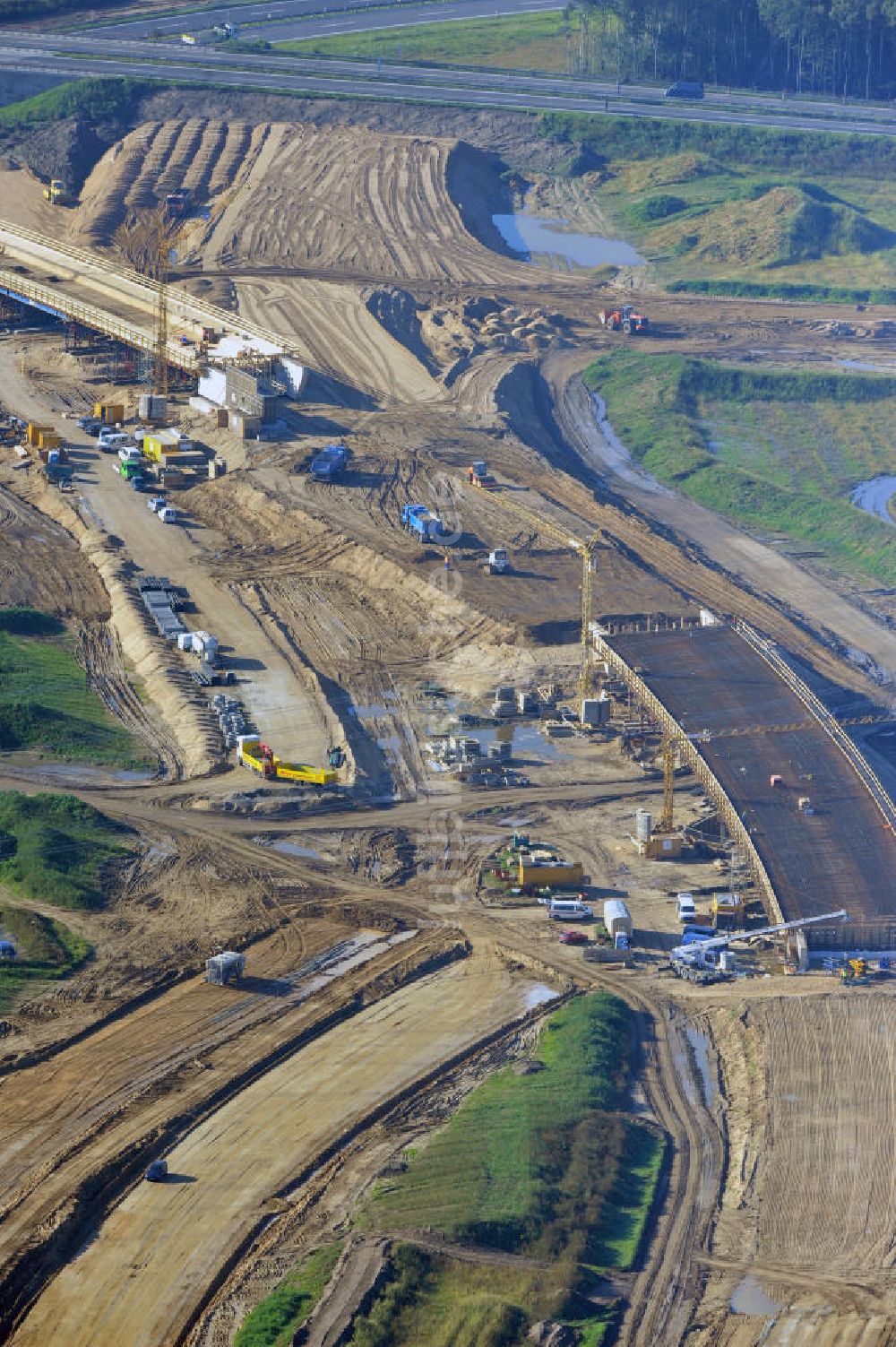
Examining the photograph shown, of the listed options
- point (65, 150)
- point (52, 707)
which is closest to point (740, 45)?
point (65, 150)

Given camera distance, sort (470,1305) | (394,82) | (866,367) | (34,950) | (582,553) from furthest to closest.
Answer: (394,82) → (866,367) → (582,553) → (34,950) → (470,1305)

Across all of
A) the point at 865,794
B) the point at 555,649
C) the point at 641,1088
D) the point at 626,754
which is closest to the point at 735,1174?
the point at 641,1088

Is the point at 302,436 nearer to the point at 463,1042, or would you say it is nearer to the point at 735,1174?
the point at 463,1042

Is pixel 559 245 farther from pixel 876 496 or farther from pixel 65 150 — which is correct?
pixel 876 496

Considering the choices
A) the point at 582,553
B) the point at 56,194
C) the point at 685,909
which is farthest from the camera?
the point at 56,194

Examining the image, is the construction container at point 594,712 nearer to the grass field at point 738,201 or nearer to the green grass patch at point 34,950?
the green grass patch at point 34,950

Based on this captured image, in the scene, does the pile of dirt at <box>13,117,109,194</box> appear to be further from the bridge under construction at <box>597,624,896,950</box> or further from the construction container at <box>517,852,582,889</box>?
the construction container at <box>517,852,582,889</box>
